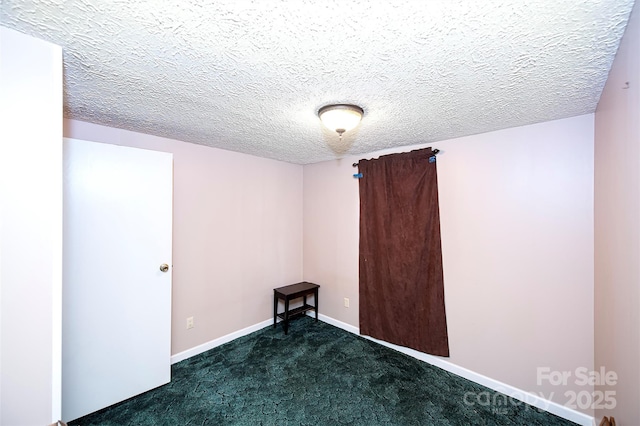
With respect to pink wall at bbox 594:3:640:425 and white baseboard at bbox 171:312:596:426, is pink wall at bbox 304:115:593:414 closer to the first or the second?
white baseboard at bbox 171:312:596:426

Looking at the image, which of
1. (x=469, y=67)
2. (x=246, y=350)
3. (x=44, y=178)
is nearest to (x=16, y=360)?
(x=44, y=178)

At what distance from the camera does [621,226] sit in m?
1.19

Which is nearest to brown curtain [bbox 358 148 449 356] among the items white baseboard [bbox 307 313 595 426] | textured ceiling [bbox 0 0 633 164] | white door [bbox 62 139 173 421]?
white baseboard [bbox 307 313 595 426]

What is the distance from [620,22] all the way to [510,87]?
20.8 inches

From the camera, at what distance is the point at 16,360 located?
3.47 ft

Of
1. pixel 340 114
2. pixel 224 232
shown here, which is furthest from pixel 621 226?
pixel 224 232

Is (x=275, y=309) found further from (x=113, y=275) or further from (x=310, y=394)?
(x=113, y=275)

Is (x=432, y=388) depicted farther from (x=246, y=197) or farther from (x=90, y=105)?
(x=90, y=105)

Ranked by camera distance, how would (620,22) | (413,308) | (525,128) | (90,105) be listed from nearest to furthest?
(620,22) < (90,105) < (525,128) < (413,308)

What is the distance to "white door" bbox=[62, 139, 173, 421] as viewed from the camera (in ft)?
6.25

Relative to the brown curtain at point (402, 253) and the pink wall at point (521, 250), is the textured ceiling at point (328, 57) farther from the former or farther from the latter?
the brown curtain at point (402, 253)

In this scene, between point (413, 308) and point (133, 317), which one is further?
point (413, 308)

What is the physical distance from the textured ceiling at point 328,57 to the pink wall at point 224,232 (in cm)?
75

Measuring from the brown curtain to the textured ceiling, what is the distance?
803 mm
